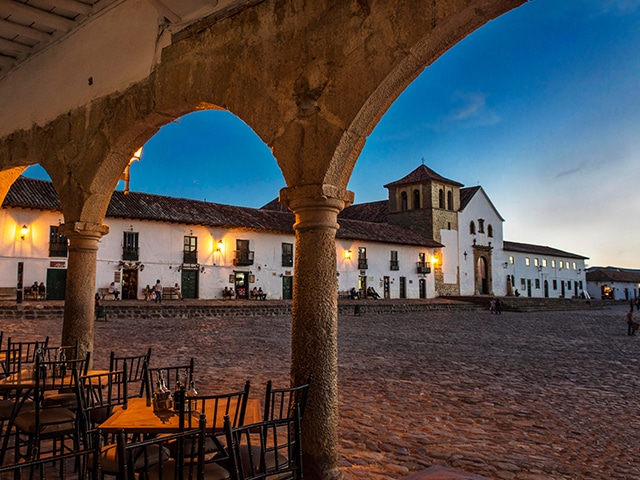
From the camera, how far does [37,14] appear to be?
480 cm

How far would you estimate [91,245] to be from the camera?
543 cm

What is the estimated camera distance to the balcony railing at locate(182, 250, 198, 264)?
79.8 ft

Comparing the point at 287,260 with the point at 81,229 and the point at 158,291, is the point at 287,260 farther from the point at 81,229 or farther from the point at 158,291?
the point at 81,229

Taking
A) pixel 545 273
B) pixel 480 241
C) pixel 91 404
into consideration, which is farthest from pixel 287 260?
pixel 545 273

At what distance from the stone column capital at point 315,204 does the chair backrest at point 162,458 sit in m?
1.40

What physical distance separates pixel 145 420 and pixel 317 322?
1.14 meters

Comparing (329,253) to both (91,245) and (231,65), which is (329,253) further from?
(91,245)

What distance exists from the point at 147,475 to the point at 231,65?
9.26 feet

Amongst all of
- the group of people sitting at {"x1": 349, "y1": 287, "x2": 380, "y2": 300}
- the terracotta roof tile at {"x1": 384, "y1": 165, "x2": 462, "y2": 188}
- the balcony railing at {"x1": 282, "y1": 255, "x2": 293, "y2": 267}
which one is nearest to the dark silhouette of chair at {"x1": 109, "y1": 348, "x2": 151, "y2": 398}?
the balcony railing at {"x1": 282, "y1": 255, "x2": 293, "y2": 267}

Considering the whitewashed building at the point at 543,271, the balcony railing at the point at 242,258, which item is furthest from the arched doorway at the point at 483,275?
the balcony railing at the point at 242,258

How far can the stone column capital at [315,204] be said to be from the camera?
320cm

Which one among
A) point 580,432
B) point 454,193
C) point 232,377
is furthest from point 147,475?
point 454,193

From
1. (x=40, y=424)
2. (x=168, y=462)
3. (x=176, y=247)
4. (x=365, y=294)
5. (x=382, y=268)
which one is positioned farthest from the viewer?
(x=382, y=268)

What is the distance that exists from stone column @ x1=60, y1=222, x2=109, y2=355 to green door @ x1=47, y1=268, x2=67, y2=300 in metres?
18.2
